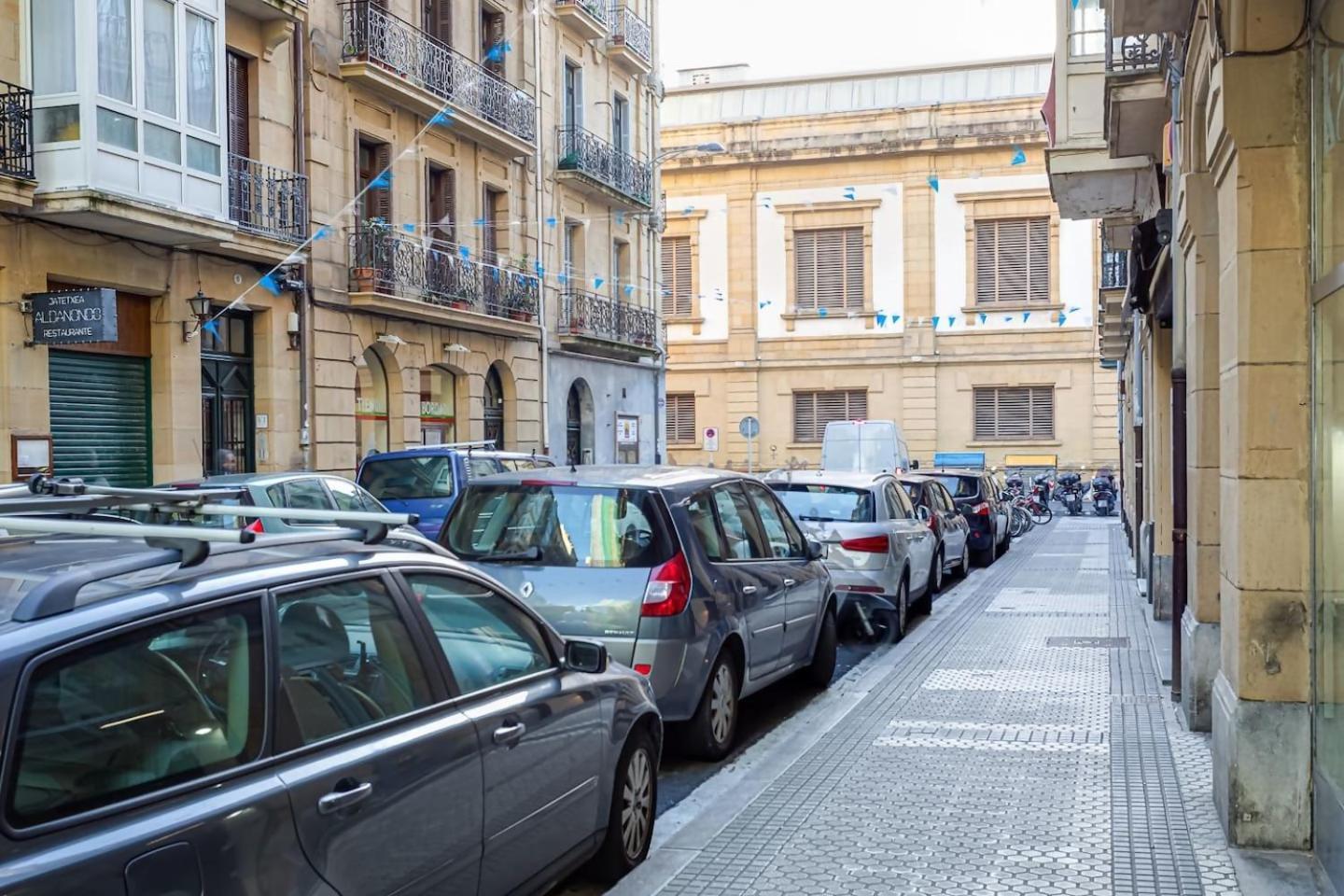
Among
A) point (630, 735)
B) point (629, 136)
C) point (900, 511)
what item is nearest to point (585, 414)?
point (629, 136)

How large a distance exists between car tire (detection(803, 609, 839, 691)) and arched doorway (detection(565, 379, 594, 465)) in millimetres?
21051

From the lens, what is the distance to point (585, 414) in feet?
104

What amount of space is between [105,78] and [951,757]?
1334 centimetres

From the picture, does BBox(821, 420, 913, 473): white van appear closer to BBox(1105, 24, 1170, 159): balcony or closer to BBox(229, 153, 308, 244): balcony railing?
BBox(229, 153, 308, 244): balcony railing

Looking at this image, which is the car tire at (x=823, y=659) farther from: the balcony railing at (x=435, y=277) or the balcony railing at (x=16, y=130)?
the balcony railing at (x=435, y=277)

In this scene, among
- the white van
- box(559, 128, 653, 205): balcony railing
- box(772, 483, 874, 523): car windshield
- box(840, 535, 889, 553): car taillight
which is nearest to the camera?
box(840, 535, 889, 553): car taillight

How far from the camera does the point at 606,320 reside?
31203 mm

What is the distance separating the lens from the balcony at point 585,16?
28797 millimetres

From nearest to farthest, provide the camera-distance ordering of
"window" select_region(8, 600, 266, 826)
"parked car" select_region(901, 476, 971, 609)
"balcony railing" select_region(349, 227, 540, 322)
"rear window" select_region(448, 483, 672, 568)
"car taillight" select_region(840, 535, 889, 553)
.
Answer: "window" select_region(8, 600, 266, 826) < "rear window" select_region(448, 483, 672, 568) < "car taillight" select_region(840, 535, 889, 553) < "parked car" select_region(901, 476, 971, 609) < "balcony railing" select_region(349, 227, 540, 322)

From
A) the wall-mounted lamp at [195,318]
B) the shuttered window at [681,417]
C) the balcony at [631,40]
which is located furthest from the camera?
the shuttered window at [681,417]

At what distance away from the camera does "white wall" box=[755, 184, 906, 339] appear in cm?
4400

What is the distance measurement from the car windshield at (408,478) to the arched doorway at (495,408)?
A: 10.3m

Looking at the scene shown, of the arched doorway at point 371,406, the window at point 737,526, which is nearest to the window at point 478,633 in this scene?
the window at point 737,526

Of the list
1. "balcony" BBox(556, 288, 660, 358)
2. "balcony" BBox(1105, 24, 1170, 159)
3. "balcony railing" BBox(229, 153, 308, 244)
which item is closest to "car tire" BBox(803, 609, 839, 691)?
"balcony" BBox(1105, 24, 1170, 159)
